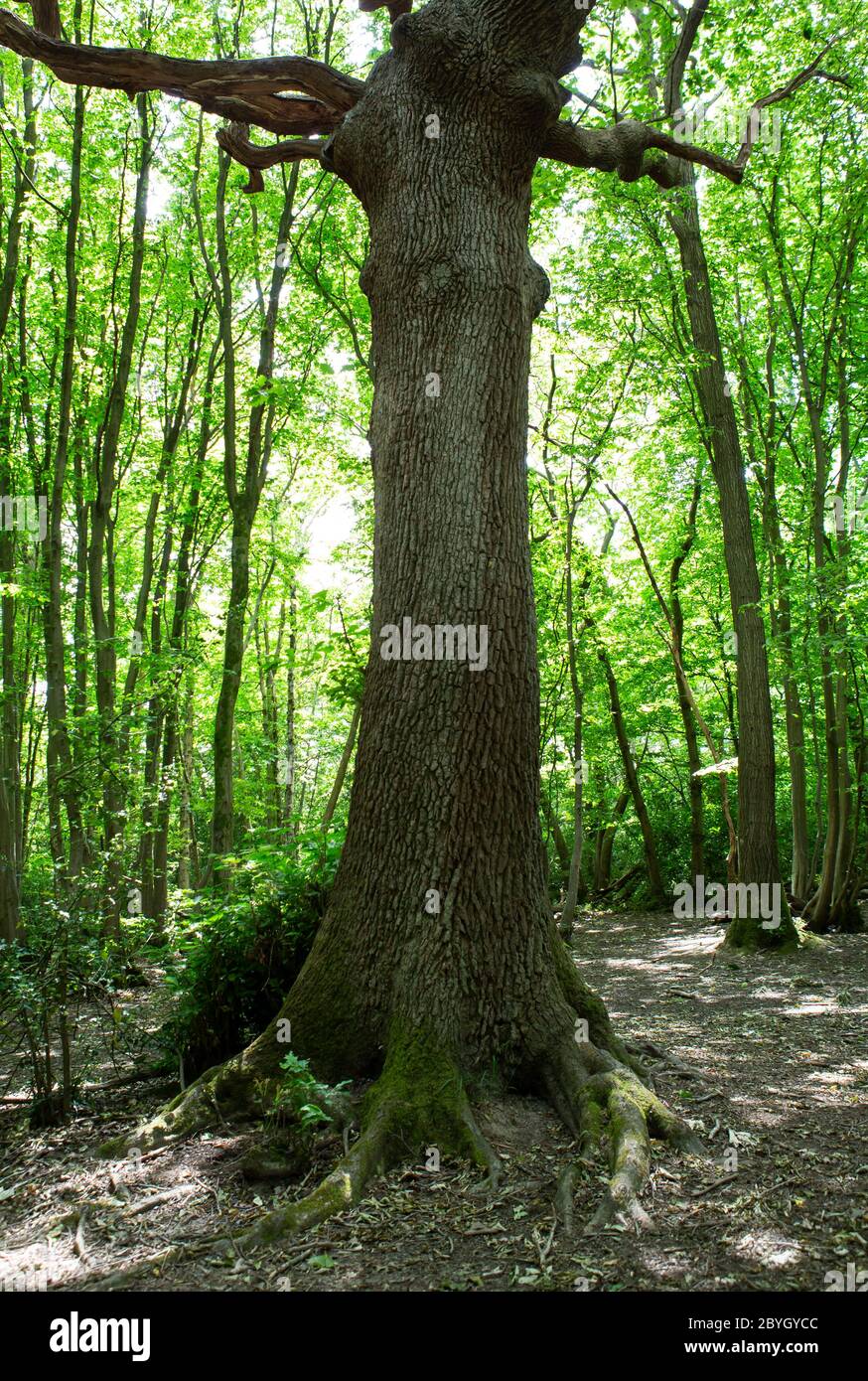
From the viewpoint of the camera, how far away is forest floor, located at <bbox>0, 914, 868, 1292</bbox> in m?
2.78

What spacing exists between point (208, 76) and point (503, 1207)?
6241 millimetres

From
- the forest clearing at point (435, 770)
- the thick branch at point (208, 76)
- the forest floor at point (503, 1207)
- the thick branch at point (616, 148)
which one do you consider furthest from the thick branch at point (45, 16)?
the forest floor at point (503, 1207)

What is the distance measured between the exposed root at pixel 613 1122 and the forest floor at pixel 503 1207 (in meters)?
0.06

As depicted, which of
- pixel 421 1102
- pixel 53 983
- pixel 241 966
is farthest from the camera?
pixel 241 966

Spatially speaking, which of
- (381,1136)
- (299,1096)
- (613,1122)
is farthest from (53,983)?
(613,1122)

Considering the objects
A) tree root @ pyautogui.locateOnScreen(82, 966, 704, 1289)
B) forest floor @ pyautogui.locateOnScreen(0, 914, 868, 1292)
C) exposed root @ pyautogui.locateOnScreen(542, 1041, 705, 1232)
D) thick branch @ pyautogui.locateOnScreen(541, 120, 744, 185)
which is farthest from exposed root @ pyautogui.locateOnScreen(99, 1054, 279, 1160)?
thick branch @ pyautogui.locateOnScreen(541, 120, 744, 185)

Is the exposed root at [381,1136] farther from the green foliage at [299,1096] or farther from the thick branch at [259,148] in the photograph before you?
the thick branch at [259,148]

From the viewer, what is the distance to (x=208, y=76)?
5176 mm

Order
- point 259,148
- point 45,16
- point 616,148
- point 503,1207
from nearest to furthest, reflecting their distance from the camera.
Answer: point 503,1207 → point 45,16 → point 616,148 → point 259,148

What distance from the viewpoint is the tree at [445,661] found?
13.0 feet

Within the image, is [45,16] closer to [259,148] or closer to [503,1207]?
[259,148]

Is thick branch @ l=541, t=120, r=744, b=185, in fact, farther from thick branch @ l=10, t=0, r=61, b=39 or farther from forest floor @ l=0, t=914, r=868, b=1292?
forest floor @ l=0, t=914, r=868, b=1292

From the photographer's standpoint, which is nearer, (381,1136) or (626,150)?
(381,1136)

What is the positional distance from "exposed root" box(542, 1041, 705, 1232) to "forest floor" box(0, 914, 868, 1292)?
6 cm
